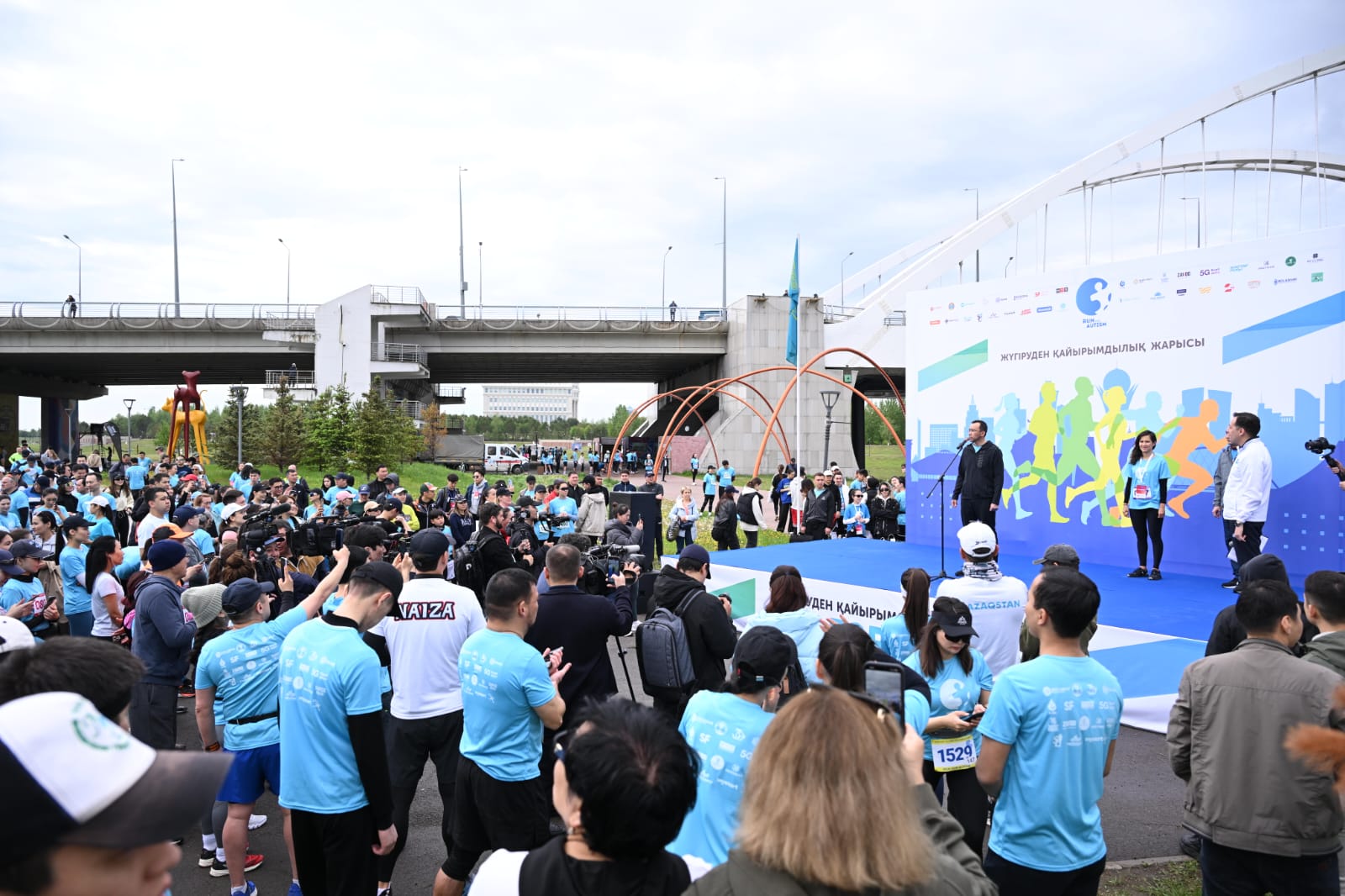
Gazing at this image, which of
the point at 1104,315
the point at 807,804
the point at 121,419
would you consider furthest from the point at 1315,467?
the point at 121,419

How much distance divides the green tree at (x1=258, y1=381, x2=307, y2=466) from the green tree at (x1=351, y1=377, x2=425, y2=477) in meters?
2.50

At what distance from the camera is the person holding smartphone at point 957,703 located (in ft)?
12.4

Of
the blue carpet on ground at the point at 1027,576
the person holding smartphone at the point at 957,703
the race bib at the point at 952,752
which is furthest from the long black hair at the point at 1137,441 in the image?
the race bib at the point at 952,752

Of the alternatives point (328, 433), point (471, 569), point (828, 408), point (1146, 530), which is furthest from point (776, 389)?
point (471, 569)

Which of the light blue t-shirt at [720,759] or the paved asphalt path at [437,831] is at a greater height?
the light blue t-shirt at [720,759]

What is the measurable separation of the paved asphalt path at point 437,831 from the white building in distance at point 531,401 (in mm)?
184996

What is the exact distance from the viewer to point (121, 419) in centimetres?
13062

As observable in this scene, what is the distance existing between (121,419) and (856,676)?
153m

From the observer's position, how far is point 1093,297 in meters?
10.6

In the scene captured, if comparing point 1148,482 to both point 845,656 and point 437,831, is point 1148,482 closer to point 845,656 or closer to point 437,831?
point 845,656

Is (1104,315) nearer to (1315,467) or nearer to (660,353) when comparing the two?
(1315,467)

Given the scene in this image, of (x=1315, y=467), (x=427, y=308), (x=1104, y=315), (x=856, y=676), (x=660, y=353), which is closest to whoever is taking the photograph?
(x=856, y=676)

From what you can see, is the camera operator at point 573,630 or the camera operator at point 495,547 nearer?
the camera operator at point 573,630

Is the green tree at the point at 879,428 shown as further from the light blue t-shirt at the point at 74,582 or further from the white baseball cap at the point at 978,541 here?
the white baseball cap at the point at 978,541
